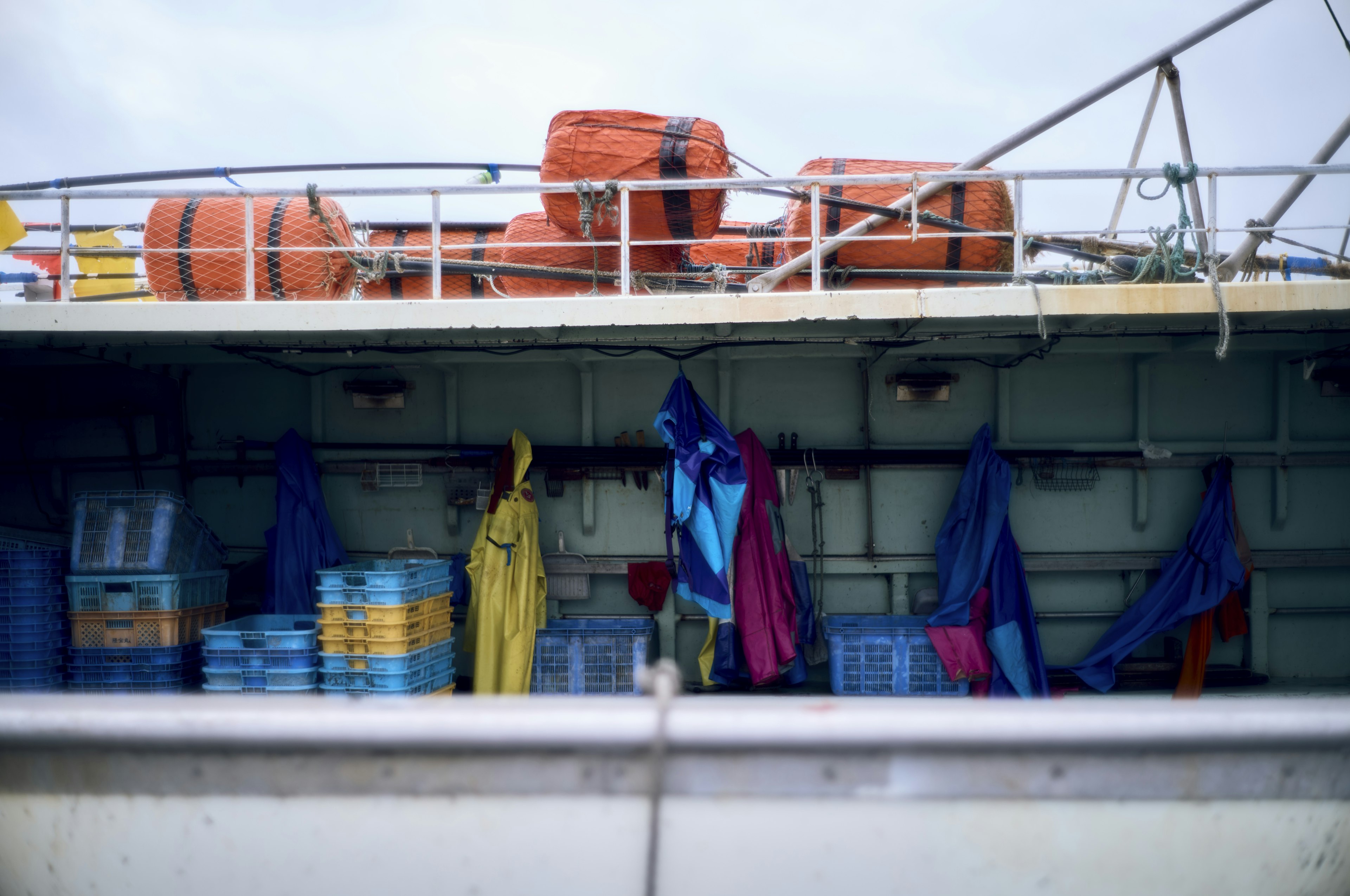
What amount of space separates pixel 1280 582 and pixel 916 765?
5.41 metres

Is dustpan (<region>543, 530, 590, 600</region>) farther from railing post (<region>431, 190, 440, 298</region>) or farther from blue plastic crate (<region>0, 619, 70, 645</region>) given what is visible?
blue plastic crate (<region>0, 619, 70, 645</region>)

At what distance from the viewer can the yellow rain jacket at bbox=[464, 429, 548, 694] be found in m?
4.98

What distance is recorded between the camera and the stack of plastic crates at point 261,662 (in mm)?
4289

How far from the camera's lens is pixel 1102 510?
5605 mm

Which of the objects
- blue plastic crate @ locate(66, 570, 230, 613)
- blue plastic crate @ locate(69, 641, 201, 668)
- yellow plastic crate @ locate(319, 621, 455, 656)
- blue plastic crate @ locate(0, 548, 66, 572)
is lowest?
blue plastic crate @ locate(69, 641, 201, 668)

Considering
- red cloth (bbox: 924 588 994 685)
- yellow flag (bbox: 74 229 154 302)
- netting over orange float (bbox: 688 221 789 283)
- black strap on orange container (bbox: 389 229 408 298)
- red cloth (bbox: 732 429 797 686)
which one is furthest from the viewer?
yellow flag (bbox: 74 229 154 302)

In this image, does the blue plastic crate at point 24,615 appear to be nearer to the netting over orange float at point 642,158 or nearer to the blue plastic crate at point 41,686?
the blue plastic crate at point 41,686

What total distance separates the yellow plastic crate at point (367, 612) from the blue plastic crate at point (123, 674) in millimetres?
1112

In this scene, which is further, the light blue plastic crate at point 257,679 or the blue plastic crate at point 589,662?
the blue plastic crate at point 589,662

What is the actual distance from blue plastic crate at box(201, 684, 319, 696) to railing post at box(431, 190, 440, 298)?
249cm

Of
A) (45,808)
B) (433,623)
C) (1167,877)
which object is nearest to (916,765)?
(1167,877)

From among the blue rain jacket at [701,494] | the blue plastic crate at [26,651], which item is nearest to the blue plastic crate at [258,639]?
the blue plastic crate at [26,651]

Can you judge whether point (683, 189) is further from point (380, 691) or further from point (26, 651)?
point (26, 651)

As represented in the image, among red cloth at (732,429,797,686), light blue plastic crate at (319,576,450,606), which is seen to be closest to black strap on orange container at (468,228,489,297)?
light blue plastic crate at (319,576,450,606)
